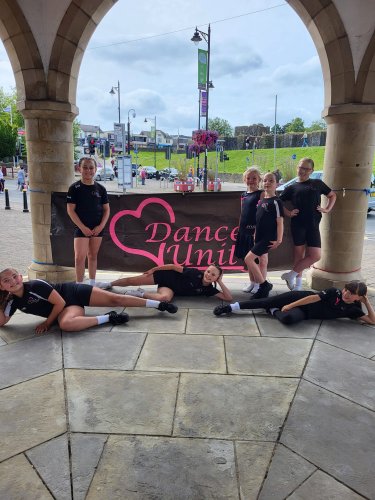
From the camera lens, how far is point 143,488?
2121 mm

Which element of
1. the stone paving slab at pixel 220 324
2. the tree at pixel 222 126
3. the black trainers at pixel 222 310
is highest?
the tree at pixel 222 126

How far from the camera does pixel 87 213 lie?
5309 mm

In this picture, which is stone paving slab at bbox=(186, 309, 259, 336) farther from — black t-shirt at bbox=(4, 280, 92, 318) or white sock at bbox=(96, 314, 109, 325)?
black t-shirt at bbox=(4, 280, 92, 318)

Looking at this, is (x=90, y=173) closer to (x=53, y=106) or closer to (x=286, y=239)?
(x=53, y=106)

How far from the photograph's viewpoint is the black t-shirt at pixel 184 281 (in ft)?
17.2

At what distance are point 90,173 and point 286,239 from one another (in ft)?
9.99

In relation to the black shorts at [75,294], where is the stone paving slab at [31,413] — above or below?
below

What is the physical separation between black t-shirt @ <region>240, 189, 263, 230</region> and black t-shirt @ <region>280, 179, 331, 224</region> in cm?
54

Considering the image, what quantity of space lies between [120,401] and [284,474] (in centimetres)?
127

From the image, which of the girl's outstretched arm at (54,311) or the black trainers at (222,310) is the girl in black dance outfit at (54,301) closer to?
the girl's outstretched arm at (54,311)

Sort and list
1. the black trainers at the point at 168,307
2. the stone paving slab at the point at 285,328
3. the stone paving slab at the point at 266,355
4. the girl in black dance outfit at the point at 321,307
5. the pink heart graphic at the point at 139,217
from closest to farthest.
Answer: the stone paving slab at the point at 266,355 → the stone paving slab at the point at 285,328 → the girl in black dance outfit at the point at 321,307 → the black trainers at the point at 168,307 → the pink heart graphic at the point at 139,217

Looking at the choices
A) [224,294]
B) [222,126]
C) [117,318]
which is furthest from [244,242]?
[222,126]

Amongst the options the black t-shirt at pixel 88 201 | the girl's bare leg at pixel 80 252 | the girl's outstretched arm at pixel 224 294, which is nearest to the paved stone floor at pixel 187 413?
the girl's outstretched arm at pixel 224 294

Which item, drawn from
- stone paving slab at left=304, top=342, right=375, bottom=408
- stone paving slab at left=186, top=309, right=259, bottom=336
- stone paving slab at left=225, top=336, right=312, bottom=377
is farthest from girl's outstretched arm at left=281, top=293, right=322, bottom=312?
stone paving slab at left=304, top=342, right=375, bottom=408
